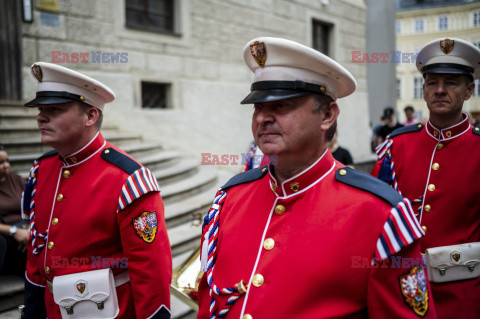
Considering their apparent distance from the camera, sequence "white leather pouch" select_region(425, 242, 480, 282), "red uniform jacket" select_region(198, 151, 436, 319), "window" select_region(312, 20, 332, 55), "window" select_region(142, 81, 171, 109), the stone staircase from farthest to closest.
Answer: "window" select_region(312, 20, 332, 55) → "window" select_region(142, 81, 171, 109) → the stone staircase → "white leather pouch" select_region(425, 242, 480, 282) → "red uniform jacket" select_region(198, 151, 436, 319)

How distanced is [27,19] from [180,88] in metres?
3.06

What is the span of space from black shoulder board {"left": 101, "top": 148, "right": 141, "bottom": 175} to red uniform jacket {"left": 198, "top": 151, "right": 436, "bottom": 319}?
0.93 m

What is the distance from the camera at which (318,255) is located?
5.06 feet

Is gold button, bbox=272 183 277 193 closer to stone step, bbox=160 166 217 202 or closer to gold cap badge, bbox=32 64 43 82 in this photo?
gold cap badge, bbox=32 64 43 82

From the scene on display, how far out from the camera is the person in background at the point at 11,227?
3.87m

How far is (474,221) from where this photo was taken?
2.64m

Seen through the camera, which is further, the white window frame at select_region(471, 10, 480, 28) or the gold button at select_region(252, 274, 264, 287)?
the white window frame at select_region(471, 10, 480, 28)

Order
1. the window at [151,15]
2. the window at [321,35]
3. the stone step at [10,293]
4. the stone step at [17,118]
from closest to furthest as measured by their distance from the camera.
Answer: the stone step at [10,293], the stone step at [17,118], the window at [151,15], the window at [321,35]

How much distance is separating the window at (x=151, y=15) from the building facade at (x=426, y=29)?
447cm

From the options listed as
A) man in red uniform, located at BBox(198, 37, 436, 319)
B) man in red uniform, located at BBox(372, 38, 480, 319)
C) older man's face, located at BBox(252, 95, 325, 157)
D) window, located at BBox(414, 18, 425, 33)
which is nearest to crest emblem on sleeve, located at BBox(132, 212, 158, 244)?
man in red uniform, located at BBox(198, 37, 436, 319)

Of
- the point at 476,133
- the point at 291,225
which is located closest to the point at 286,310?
the point at 291,225

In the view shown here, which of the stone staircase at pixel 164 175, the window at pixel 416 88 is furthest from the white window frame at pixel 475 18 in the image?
the window at pixel 416 88

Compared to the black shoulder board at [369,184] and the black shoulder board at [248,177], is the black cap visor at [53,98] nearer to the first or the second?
Answer: the black shoulder board at [248,177]

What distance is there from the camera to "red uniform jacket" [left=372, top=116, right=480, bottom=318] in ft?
8.43
